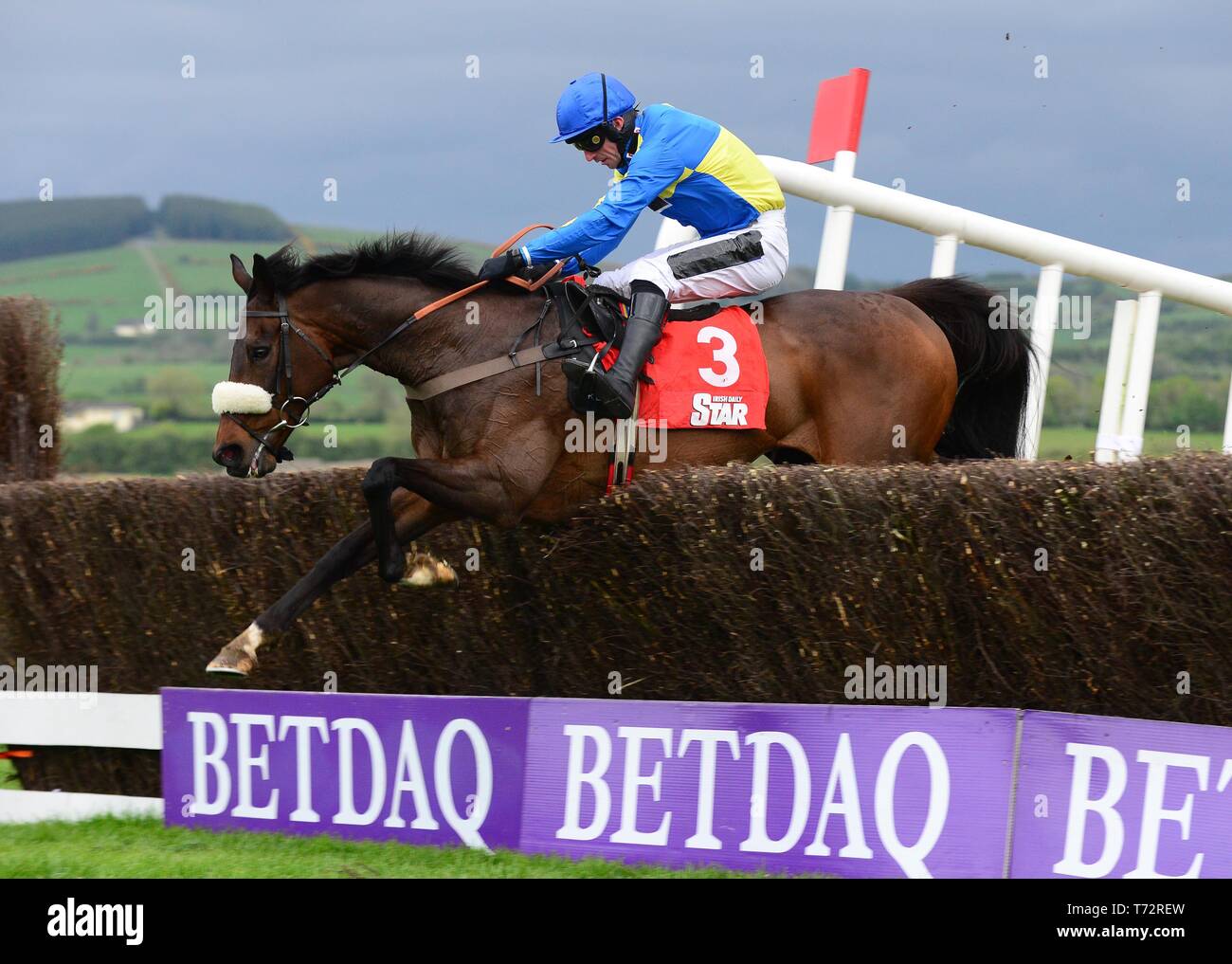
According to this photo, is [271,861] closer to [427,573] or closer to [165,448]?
[427,573]

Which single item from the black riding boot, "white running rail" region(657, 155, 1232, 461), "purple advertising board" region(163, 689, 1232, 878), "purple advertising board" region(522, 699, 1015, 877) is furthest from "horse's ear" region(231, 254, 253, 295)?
"white running rail" region(657, 155, 1232, 461)

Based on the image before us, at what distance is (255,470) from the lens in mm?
5000

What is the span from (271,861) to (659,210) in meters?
2.88

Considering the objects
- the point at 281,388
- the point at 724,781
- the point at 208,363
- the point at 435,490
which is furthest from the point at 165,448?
the point at 724,781

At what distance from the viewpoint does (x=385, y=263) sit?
17.8ft

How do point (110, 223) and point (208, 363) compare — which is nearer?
point (208, 363)

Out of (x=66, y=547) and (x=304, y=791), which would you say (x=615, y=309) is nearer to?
(x=304, y=791)

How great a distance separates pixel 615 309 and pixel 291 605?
5.42ft

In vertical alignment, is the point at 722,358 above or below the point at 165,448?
above

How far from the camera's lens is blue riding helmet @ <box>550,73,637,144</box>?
16.9 ft

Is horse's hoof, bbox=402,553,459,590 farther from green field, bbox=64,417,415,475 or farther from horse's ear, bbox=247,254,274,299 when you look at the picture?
green field, bbox=64,417,415,475

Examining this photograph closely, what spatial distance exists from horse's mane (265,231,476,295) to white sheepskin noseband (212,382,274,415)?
1.56 ft

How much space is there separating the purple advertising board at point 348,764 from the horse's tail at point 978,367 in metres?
2.70
